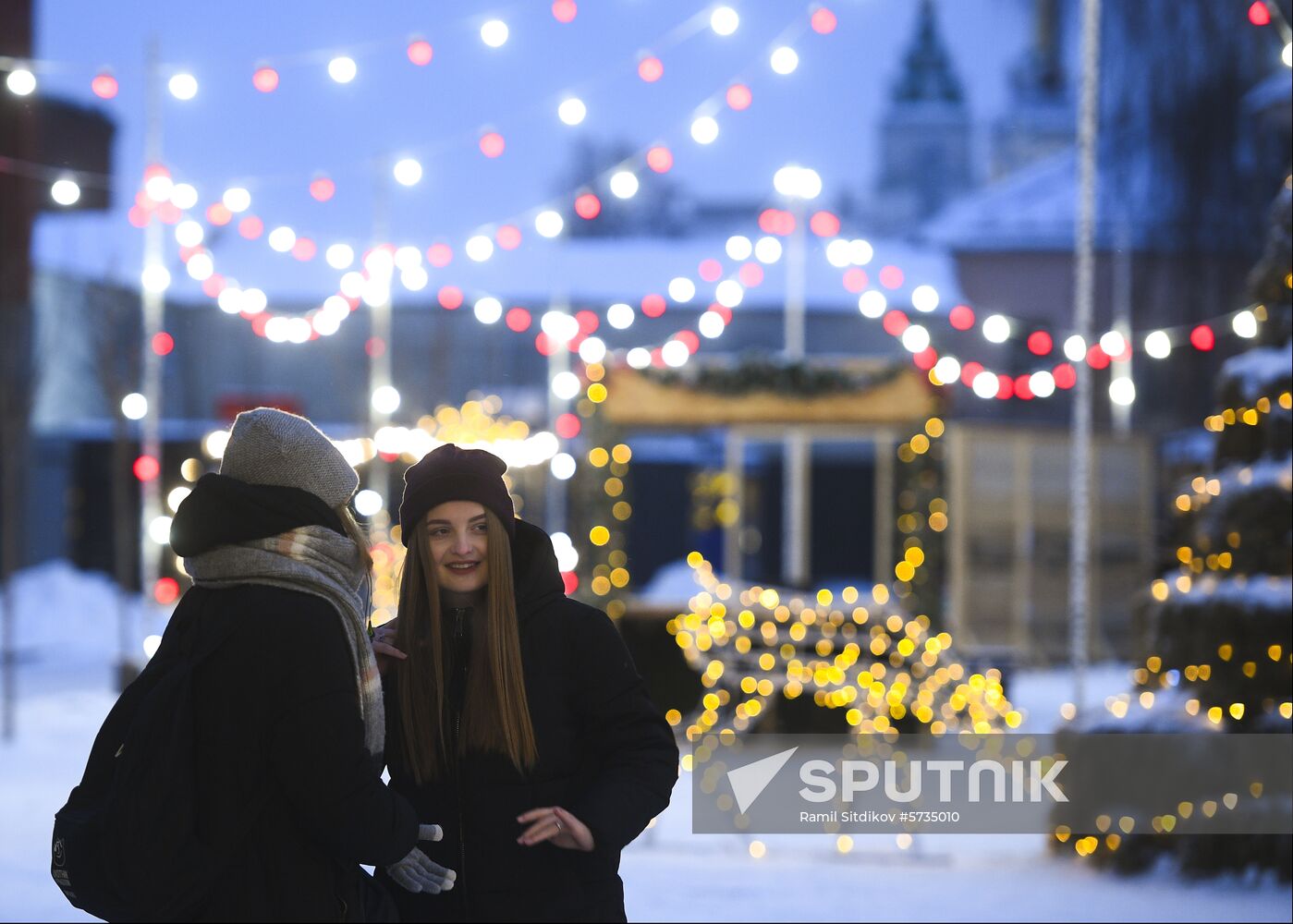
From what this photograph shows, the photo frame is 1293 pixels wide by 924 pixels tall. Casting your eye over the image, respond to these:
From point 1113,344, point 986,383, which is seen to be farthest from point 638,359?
point 1113,344

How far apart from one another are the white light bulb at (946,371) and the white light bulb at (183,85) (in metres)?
4.84

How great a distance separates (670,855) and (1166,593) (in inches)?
95.2

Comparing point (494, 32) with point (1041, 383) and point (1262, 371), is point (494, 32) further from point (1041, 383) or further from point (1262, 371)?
point (1041, 383)

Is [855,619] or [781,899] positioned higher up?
[855,619]

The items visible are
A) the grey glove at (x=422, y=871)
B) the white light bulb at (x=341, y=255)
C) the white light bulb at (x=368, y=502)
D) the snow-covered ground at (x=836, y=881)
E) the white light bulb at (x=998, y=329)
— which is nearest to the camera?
the grey glove at (x=422, y=871)

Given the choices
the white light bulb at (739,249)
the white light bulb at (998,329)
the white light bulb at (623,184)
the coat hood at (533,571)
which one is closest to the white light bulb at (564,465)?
the white light bulb at (739,249)

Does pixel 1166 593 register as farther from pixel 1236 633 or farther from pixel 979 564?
pixel 979 564

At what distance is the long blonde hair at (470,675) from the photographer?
289 cm

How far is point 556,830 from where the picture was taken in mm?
2859

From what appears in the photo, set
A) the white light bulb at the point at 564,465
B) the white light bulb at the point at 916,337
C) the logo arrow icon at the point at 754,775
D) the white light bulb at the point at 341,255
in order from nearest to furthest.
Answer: the logo arrow icon at the point at 754,775 → the white light bulb at the point at 916,337 → the white light bulb at the point at 341,255 → the white light bulb at the point at 564,465

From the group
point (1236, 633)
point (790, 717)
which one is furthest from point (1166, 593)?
point (790, 717)

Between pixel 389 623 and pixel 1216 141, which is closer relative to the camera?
pixel 389 623

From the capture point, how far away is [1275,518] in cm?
649

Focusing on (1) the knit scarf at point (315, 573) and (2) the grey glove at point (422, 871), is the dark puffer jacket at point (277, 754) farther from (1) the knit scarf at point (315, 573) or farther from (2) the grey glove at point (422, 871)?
(2) the grey glove at point (422, 871)
